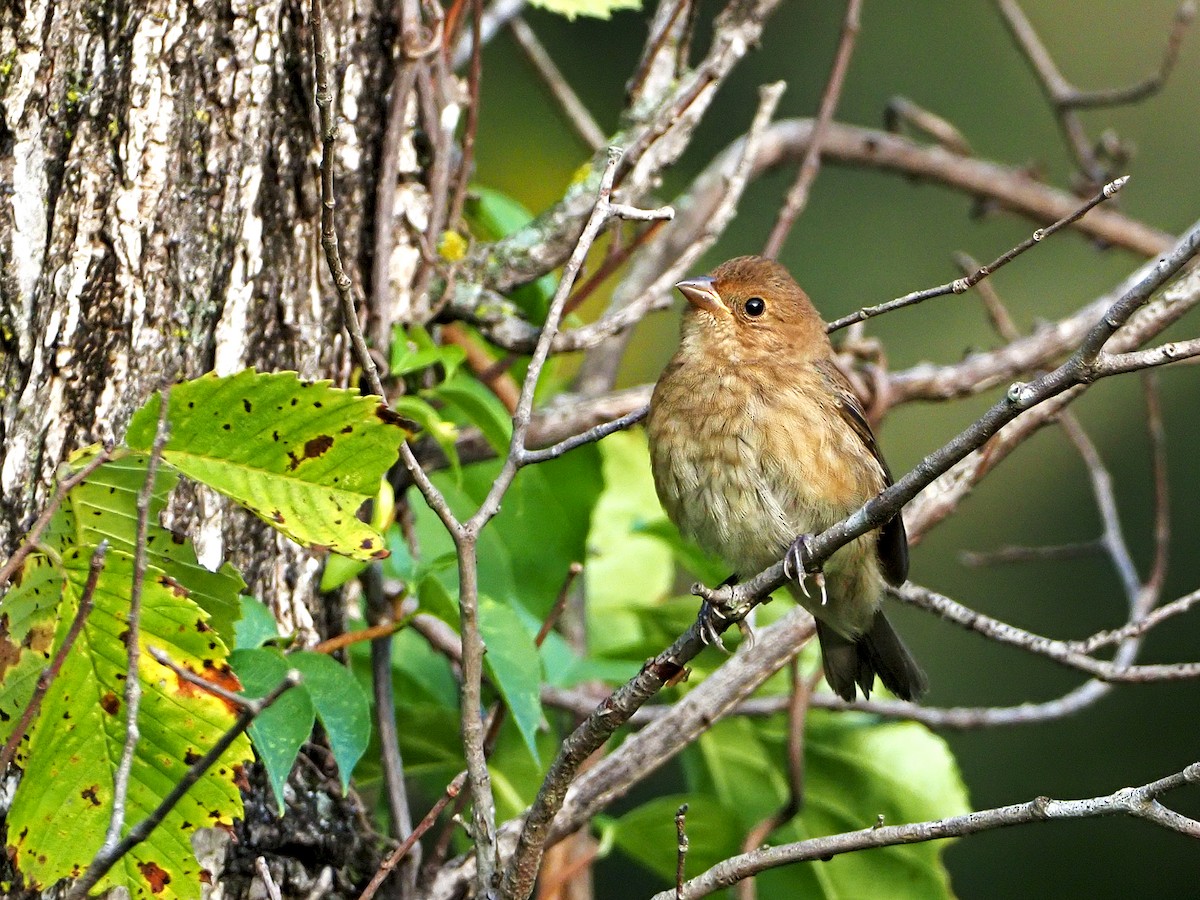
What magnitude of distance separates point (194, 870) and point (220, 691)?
25.6 inches

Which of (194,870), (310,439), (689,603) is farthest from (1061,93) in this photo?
(194,870)

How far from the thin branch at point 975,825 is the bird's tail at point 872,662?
1.59 m

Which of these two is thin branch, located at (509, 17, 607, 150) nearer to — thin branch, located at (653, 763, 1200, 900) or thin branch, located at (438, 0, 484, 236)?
thin branch, located at (438, 0, 484, 236)

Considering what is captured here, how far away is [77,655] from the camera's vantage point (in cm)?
203

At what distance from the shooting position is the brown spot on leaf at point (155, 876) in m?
2.13

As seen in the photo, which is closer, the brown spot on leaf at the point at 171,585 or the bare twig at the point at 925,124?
the brown spot on leaf at the point at 171,585

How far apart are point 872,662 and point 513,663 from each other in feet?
4.40

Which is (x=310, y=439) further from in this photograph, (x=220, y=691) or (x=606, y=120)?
(x=606, y=120)

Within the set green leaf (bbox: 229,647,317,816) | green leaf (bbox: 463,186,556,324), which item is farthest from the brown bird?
green leaf (bbox: 229,647,317,816)

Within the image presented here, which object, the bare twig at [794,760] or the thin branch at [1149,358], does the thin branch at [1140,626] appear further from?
the thin branch at [1149,358]

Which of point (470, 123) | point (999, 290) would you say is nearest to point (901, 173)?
point (470, 123)

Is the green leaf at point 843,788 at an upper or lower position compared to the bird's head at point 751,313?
lower

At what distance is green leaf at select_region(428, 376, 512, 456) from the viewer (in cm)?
307

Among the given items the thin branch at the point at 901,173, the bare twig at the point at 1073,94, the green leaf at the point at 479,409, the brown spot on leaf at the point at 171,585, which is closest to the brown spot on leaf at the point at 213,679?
the brown spot on leaf at the point at 171,585
